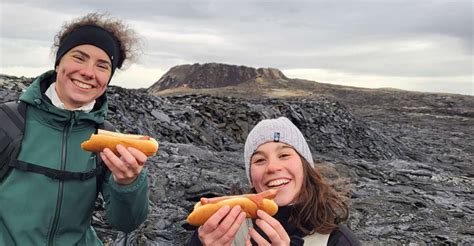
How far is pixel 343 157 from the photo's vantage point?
18.5 metres

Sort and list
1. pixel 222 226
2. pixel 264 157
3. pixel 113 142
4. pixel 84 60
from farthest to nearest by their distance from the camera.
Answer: pixel 264 157 → pixel 84 60 → pixel 113 142 → pixel 222 226

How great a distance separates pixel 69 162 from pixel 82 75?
606 mm

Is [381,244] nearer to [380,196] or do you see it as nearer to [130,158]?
[380,196]

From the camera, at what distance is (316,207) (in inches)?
134

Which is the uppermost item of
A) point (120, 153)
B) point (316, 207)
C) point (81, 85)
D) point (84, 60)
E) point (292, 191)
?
point (84, 60)

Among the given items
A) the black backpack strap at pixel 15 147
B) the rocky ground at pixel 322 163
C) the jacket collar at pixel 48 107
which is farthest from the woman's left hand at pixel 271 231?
the rocky ground at pixel 322 163

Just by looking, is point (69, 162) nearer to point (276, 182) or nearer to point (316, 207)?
point (276, 182)

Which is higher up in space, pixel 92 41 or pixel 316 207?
pixel 92 41

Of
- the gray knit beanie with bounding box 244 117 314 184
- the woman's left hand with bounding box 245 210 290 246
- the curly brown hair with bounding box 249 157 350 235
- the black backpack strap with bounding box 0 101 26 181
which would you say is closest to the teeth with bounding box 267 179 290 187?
the curly brown hair with bounding box 249 157 350 235

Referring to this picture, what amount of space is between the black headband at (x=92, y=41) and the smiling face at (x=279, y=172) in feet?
4.29

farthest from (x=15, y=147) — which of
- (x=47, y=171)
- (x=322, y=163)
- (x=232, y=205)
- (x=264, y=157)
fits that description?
(x=322, y=163)

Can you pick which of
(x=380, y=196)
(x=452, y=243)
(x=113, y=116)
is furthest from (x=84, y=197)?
(x=113, y=116)

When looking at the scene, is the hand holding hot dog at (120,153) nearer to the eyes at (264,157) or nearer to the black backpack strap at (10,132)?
the black backpack strap at (10,132)

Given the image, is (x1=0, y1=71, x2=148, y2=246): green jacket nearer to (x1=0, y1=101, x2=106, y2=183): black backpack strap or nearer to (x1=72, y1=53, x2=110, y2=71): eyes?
(x1=0, y1=101, x2=106, y2=183): black backpack strap
